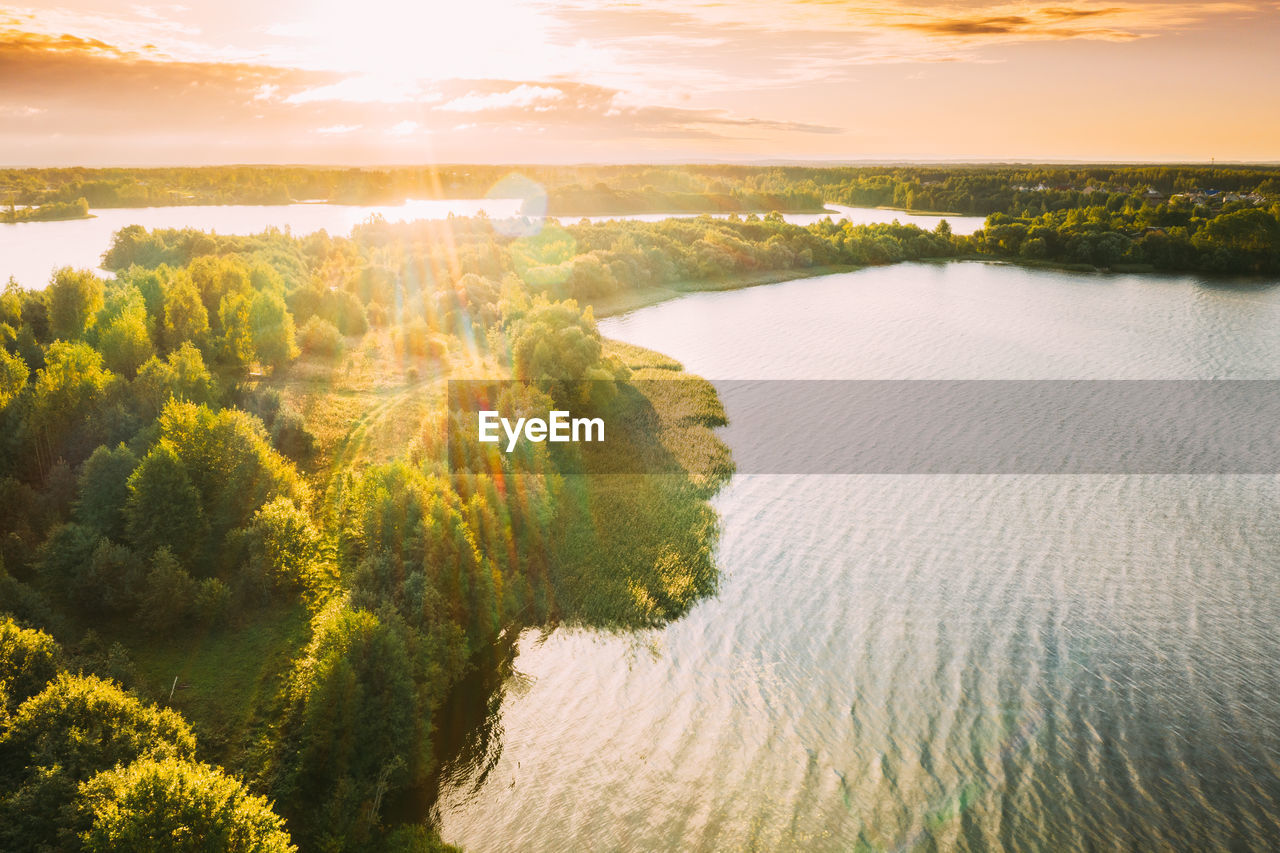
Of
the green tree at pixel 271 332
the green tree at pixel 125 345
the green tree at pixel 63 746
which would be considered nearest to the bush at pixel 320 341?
the green tree at pixel 271 332

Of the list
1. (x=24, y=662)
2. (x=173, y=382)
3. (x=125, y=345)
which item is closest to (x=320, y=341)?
(x=125, y=345)

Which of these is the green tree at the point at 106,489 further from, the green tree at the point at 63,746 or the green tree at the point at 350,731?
the green tree at the point at 350,731

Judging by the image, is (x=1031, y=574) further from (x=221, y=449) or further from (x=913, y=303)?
(x=913, y=303)

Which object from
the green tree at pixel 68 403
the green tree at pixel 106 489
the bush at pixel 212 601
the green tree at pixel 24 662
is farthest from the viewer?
the green tree at pixel 68 403

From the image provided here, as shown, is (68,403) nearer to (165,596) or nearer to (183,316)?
(165,596)

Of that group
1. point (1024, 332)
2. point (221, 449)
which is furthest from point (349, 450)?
point (1024, 332)

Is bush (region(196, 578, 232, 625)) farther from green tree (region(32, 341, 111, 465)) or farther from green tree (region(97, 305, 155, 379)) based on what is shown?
green tree (region(97, 305, 155, 379))
